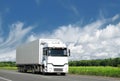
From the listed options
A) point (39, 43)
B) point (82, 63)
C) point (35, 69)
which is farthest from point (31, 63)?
point (82, 63)

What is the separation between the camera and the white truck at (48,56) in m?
44.6

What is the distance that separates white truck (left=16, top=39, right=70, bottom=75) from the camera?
146 ft

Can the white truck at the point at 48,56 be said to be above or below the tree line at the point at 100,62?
below

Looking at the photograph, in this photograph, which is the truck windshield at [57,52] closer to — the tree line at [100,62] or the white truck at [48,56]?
the white truck at [48,56]

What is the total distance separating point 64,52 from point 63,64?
4.61ft

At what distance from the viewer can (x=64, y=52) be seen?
44781 millimetres

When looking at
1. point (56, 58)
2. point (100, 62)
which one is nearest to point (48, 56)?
point (56, 58)

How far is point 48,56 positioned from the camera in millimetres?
44844

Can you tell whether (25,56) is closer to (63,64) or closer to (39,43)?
(39,43)

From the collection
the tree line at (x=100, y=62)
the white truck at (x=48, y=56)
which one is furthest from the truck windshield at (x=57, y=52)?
the tree line at (x=100, y=62)

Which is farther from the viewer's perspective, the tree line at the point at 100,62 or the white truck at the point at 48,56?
the tree line at the point at 100,62

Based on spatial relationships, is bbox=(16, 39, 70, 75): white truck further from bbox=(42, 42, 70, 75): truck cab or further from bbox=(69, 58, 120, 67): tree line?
bbox=(69, 58, 120, 67): tree line

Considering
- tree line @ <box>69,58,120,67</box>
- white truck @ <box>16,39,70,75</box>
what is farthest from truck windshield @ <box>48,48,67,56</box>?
tree line @ <box>69,58,120,67</box>

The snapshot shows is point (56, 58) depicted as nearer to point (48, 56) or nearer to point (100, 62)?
point (48, 56)
